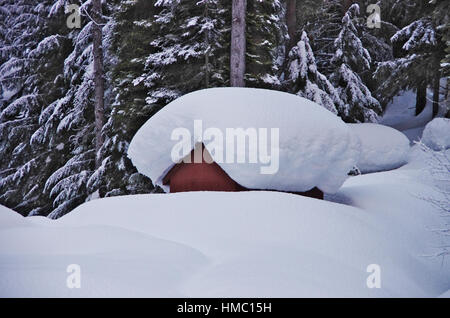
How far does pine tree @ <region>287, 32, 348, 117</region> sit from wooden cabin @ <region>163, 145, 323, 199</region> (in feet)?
20.2

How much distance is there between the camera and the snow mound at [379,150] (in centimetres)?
1224

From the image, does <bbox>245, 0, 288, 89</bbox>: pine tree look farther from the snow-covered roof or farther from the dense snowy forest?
the snow-covered roof

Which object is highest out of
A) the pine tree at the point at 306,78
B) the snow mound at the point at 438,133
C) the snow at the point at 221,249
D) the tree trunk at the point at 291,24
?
the tree trunk at the point at 291,24

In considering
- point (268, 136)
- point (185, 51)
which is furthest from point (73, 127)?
point (268, 136)

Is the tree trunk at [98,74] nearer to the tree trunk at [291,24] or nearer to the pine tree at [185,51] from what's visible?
the pine tree at [185,51]

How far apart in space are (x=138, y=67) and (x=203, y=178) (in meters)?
5.55

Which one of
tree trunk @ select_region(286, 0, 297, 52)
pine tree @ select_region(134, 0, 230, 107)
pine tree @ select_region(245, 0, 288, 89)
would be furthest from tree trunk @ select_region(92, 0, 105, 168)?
tree trunk @ select_region(286, 0, 297, 52)

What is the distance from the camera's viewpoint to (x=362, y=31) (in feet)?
53.2

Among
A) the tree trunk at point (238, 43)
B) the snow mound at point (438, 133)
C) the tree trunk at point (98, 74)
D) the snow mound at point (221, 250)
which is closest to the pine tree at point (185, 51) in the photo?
the tree trunk at point (238, 43)

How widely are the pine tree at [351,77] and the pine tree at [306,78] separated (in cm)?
106

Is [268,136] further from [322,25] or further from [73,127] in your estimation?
[322,25]

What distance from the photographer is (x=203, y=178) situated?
6.58 m

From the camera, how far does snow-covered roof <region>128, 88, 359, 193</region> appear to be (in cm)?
606

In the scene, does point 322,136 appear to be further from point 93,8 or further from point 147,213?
point 93,8
